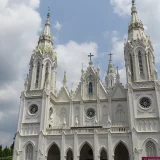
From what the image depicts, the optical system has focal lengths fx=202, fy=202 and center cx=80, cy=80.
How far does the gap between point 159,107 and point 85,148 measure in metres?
13.3

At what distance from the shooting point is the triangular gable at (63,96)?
36.4 meters

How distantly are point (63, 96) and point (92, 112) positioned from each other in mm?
6187

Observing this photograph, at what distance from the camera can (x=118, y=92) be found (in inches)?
1368

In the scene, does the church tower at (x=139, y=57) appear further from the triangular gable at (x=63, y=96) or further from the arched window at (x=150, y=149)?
the triangular gable at (x=63, y=96)

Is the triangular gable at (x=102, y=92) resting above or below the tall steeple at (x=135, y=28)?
below

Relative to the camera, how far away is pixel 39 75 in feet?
120

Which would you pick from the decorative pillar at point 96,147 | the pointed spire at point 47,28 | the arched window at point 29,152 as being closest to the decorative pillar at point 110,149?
the decorative pillar at point 96,147

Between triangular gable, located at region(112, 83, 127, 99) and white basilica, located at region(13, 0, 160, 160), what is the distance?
0.55 feet

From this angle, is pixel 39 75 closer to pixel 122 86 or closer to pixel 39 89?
pixel 39 89

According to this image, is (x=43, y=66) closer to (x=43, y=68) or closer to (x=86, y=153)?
(x=43, y=68)

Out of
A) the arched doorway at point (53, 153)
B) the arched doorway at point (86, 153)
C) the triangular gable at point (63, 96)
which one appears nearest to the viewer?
the arched doorway at point (86, 153)

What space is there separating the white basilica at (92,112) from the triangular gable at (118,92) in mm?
168

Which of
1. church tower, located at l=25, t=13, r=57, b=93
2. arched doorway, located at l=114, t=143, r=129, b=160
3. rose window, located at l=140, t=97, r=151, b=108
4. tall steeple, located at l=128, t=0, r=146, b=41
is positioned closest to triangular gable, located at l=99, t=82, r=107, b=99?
rose window, located at l=140, t=97, r=151, b=108

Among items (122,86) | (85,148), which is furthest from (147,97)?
(85,148)
